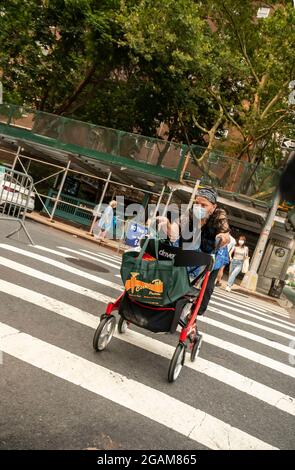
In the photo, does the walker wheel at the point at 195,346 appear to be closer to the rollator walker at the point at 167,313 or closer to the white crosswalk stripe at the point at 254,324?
the rollator walker at the point at 167,313

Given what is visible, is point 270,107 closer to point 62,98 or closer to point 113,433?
point 62,98

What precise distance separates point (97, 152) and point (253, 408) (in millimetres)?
16329

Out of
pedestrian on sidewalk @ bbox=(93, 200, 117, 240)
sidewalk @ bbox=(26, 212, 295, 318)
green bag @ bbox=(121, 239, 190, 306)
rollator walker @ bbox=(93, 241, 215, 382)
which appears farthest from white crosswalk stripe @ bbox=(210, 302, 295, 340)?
pedestrian on sidewalk @ bbox=(93, 200, 117, 240)

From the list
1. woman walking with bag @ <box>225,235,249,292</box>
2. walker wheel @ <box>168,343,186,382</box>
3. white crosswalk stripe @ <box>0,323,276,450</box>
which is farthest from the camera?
woman walking with bag @ <box>225,235,249,292</box>

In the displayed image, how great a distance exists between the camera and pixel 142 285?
4.40 m

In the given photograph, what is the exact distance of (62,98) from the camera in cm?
2872

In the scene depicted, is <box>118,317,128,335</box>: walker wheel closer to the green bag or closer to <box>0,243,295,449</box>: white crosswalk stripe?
<box>0,243,295,449</box>: white crosswalk stripe

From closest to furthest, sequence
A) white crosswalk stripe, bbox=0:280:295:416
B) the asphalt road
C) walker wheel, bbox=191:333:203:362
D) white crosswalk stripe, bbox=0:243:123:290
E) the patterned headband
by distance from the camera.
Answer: the asphalt road → white crosswalk stripe, bbox=0:280:295:416 → the patterned headband → walker wheel, bbox=191:333:203:362 → white crosswalk stripe, bbox=0:243:123:290

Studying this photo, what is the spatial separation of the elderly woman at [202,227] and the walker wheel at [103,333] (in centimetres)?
111

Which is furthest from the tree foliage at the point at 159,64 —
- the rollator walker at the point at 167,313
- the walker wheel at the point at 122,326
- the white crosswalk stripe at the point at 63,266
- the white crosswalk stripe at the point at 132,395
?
the white crosswalk stripe at the point at 132,395

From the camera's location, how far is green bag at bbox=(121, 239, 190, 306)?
434cm

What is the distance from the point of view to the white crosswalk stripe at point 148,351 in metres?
3.71

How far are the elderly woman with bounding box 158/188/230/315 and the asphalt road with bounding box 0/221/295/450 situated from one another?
1.28 meters

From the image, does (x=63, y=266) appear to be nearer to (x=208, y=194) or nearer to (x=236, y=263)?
(x=208, y=194)
